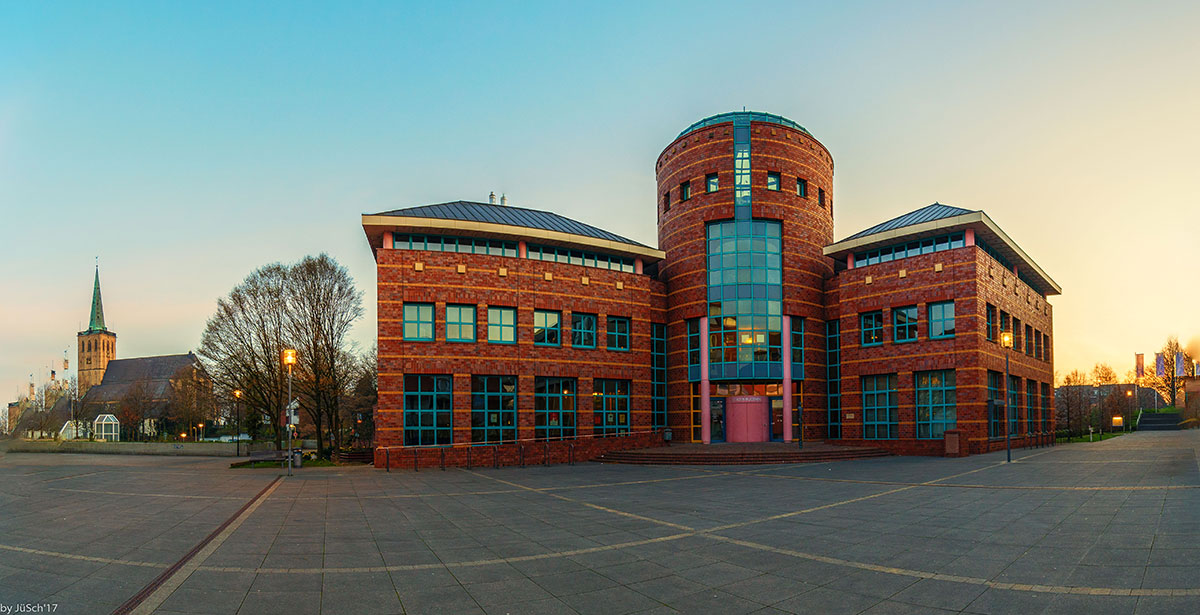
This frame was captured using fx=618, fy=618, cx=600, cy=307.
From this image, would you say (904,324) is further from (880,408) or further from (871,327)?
(880,408)

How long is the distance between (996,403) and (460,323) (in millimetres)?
28129

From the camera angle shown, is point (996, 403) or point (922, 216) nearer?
point (996, 403)

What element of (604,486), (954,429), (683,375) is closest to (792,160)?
(683,375)

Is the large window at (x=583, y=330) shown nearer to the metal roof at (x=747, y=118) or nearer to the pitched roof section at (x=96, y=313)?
the metal roof at (x=747, y=118)

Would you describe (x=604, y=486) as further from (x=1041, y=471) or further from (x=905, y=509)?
(x=1041, y=471)

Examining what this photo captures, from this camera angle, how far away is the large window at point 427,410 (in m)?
28.6

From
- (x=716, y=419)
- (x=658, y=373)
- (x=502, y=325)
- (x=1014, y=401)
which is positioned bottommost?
(x=716, y=419)

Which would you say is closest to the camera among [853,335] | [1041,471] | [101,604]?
[101,604]

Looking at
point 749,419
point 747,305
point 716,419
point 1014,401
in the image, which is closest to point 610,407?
point 716,419

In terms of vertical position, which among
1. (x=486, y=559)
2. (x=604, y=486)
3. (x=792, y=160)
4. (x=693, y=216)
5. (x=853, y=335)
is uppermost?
(x=792, y=160)

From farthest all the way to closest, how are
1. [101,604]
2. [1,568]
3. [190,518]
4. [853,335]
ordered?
1. [853,335]
2. [190,518]
3. [1,568]
4. [101,604]

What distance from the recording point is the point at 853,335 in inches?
1362

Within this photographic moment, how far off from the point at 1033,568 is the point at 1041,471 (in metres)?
16.0

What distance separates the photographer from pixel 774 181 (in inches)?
1417
